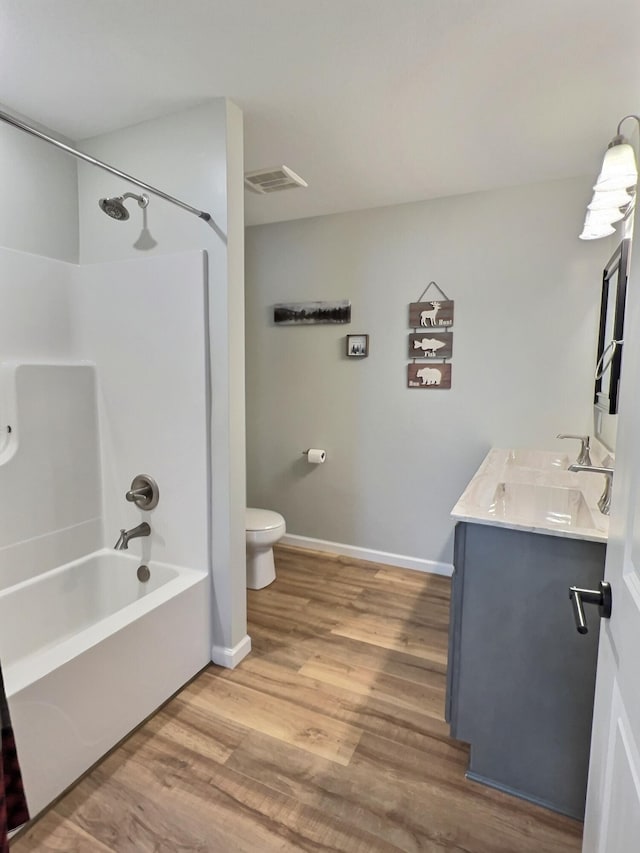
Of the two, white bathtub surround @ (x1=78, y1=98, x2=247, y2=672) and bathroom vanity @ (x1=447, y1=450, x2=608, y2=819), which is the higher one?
white bathtub surround @ (x1=78, y1=98, x2=247, y2=672)

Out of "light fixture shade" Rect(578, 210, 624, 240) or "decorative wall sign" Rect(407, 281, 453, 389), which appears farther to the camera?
"decorative wall sign" Rect(407, 281, 453, 389)

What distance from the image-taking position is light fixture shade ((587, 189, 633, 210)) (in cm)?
180

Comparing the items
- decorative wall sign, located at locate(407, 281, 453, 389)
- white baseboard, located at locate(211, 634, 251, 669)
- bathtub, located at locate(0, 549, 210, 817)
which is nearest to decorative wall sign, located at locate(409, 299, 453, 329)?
decorative wall sign, located at locate(407, 281, 453, 389)

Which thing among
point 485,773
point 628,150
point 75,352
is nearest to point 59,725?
point 485,773

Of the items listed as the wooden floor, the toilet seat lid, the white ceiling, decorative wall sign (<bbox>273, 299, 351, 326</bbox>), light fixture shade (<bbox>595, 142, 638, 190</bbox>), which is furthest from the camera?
decorative wall sign (<bbox>273, 299, 351, 326</bbox>)

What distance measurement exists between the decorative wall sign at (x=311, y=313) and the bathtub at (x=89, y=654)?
6.17 feet

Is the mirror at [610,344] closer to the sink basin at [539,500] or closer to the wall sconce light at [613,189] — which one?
the wall sconce light at [613,189]

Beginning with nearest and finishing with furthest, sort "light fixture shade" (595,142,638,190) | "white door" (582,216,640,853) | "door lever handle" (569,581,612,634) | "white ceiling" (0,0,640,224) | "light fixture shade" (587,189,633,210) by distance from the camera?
"white door" (582,216,640,853)
"door lever handle" (569,581,612,634)
"white ceiling" (0,0,640,224)
"light fixture shade" (595,142,638,190)
"light fixture shade" (587,189,633,210)

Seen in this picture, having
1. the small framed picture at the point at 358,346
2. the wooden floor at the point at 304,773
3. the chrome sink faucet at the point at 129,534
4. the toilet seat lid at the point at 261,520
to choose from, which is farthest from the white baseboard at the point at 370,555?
the chrome sink faucet at the point at 129,534

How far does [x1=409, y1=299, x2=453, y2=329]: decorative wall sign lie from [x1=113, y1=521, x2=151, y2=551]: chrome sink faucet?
6.42 ft

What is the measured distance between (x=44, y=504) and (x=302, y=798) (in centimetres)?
158

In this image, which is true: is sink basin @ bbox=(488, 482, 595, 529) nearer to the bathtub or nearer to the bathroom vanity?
the bathroom vanity

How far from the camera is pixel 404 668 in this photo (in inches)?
81.0

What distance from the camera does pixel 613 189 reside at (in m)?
1.73
